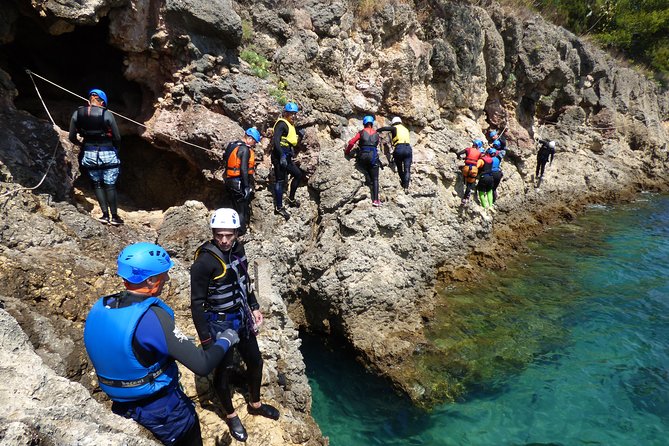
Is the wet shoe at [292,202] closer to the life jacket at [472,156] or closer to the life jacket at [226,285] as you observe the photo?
the life jacket at [226,285]

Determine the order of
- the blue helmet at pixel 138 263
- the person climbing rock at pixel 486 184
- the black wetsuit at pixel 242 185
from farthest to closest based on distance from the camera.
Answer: the person climbing rock at pixel 486 184 → the black wetsuit at pixel 242 185 → the blue helmet at pixel 138 263

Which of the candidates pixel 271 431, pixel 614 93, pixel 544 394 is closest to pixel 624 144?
pixel 614 93

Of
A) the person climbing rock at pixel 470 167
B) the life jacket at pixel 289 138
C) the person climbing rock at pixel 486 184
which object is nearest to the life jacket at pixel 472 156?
the person climbing rock at pixel 470 167

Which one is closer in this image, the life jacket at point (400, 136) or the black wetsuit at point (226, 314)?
the black wetsuit at point (226, 314)

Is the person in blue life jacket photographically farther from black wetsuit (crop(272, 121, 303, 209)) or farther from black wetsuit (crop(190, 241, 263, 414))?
black wetsuit (crop(272, 121, 303, 209))

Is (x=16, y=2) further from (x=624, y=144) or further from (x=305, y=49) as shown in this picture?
(x=624, y=144)

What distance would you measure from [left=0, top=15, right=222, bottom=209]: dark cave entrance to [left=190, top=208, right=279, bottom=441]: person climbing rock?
4603mm

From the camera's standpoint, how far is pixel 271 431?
4.23 m

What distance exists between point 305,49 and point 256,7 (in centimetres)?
145

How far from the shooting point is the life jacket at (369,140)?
880 cm

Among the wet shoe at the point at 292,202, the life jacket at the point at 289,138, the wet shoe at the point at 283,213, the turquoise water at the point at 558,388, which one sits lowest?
the turquoise water at the point at 558,388

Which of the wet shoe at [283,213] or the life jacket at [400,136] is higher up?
the life jacket at [400,136]

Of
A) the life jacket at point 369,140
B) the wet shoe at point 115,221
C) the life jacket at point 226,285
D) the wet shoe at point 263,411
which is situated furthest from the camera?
the life jacket at point 369,140

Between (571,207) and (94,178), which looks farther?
(571,207)
